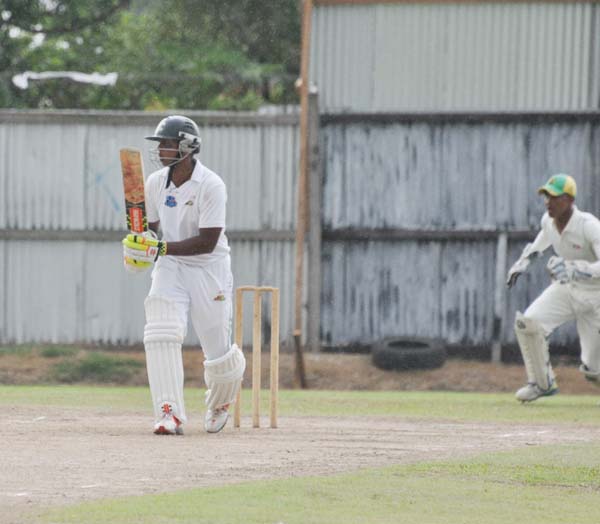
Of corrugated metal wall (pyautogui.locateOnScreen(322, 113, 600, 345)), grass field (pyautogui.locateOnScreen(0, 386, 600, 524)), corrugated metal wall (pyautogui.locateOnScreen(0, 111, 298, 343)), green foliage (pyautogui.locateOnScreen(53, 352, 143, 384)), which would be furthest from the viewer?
corrugated metal wall (pyautogui.locateOnScreen(0, 111, 298, 343))

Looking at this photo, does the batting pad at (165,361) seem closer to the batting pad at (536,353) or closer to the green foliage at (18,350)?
the batting pad at (536,353)

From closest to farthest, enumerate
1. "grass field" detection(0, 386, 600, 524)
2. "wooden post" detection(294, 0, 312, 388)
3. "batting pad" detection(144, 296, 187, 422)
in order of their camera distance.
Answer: "grass field" detection(0, 386, 600, 524)
"batting pad" detection(144, 296, 187, 422)
"wooden post" detection(294, 0, 312, 388)

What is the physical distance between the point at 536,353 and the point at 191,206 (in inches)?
191

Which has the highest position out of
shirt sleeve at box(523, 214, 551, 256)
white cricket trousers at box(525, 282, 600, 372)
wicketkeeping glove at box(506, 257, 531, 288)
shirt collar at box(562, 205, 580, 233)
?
shirt collar at box(562, 205, 580, 233)

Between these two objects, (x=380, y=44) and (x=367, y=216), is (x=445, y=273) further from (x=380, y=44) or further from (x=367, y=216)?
(x=380, y=44)

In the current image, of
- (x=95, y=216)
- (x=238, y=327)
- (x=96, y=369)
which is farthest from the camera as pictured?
(x=95, y=216)

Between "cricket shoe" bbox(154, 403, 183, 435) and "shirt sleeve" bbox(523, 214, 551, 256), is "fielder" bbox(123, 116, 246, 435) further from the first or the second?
"shirt sleeve" bbox(523, 214, 551, 256)

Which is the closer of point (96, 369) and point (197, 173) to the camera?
point (197, 173)

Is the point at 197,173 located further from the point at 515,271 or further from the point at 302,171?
the point at 302,171

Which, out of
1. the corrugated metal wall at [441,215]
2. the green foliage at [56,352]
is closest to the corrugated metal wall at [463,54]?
the corrugated metal wall at [441,215]

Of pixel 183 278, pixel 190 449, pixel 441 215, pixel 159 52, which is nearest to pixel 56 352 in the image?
pixel 441 215

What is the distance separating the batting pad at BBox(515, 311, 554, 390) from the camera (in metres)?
13.3

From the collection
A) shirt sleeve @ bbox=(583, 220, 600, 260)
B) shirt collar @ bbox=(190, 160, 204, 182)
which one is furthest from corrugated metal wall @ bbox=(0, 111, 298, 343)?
shirt collar @ bbox=(190, 160, 204, 182)

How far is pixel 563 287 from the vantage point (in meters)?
13.5
